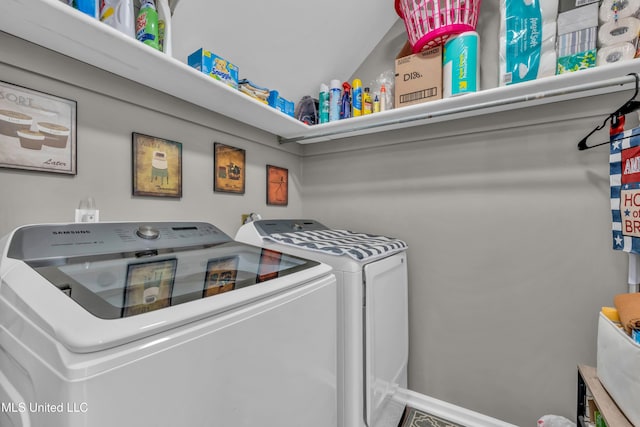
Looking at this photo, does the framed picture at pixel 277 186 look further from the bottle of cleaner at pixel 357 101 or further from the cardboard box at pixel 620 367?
the cardboard box at pixel 620 367

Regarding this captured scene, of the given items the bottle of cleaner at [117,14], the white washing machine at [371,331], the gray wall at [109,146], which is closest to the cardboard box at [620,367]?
the white washing machine at [371,331]

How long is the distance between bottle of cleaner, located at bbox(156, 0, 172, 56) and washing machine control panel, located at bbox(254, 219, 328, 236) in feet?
2.87

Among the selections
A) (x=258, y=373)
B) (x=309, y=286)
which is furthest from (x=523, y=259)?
(x=258, y=373)

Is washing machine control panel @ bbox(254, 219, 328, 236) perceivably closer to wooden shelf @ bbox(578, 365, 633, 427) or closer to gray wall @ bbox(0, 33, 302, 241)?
gray wall @ bbox(0, 33, 302, 241)

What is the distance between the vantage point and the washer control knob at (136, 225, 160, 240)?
42.7 inches

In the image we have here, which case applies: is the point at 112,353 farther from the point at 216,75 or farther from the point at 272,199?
the point at 272,199

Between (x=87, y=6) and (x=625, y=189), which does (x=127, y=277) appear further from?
(x=625, y=189)

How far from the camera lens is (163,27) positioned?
3.78ft

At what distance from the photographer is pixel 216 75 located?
1.37m

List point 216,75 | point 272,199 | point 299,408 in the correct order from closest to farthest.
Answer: point 299,408 → point 216,75 → point 272,199

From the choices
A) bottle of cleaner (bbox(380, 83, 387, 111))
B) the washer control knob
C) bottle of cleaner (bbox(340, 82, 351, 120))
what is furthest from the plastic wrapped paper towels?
the washer control knob

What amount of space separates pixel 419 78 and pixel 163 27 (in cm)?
132

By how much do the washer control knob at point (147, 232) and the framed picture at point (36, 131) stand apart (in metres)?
0.36

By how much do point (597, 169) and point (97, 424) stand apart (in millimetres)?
→ 2087
